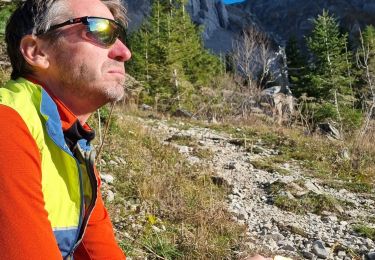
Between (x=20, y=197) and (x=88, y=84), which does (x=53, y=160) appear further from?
(x=88, y=84)

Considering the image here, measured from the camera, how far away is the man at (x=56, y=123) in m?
1.08

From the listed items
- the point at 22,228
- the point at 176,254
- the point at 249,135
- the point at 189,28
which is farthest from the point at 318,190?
the point at 189,28

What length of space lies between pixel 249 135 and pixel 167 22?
14.7 meters

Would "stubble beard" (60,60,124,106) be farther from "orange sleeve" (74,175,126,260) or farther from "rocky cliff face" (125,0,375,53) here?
"rocky cliff face" (125,0,375,53)

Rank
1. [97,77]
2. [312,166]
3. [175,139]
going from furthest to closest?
[175,139] < [312,166] < [97,77]

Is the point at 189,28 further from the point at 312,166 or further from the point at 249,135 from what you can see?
the point at 312,166

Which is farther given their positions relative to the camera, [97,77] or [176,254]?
[176,254]

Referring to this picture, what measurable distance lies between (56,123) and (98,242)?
0.85 metres

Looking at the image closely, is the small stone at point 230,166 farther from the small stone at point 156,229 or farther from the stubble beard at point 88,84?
the stubble beard at point 88,84

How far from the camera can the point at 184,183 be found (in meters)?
5.28

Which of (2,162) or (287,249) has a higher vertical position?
(2,162)

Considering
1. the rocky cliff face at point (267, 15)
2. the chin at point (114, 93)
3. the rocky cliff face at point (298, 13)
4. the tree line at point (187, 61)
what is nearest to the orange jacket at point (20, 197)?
the chin at point (114, 93)

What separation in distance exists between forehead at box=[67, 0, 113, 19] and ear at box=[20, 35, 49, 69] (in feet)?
0.63

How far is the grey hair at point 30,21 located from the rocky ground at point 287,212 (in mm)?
1893
